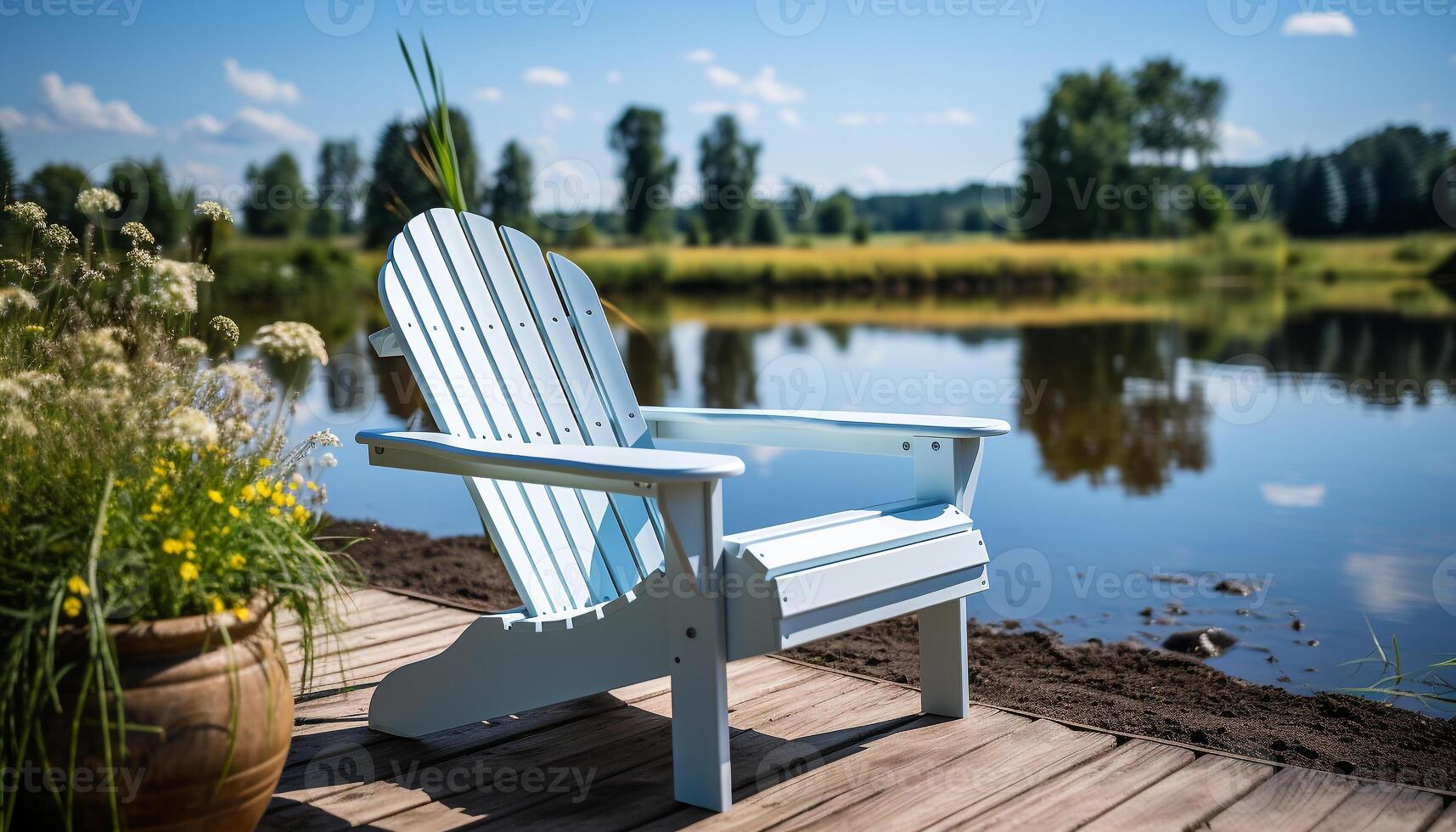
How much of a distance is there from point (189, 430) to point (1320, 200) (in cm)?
1985

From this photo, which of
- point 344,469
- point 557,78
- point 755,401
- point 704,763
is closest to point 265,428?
point 704,763

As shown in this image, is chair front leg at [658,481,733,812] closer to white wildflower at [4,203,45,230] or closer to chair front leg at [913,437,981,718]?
chair front leg at [913,437,981,718]

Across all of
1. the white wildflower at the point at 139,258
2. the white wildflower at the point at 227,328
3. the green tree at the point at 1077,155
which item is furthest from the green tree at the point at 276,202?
the green tree at the point at 1077,155

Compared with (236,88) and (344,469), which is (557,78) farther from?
(344,469)

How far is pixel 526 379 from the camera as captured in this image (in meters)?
2.51

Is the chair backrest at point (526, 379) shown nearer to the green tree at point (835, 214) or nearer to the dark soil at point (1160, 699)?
the dark soil at point (1160, 699)

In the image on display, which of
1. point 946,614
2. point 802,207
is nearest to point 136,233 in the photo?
point 946,614

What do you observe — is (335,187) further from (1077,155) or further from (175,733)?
(175,733)

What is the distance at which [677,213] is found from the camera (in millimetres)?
19328

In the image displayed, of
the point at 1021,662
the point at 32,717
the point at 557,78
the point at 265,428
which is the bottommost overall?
the point at 1021,662

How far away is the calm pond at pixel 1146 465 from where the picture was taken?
3.68 meters

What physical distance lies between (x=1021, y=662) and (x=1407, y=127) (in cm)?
1930

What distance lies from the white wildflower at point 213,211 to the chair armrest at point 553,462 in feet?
1.55

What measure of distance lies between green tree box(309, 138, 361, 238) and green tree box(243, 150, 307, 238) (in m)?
0.32
